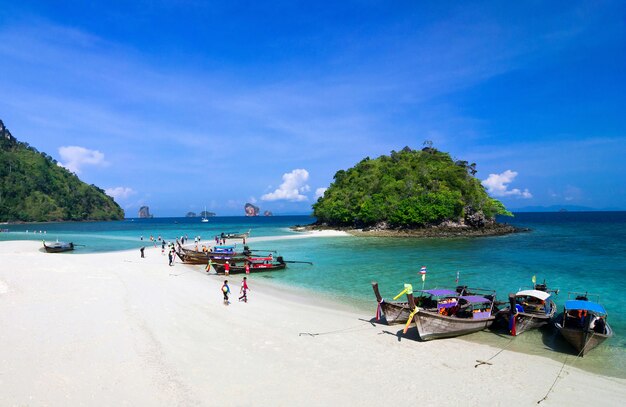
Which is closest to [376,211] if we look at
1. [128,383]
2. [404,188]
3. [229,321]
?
[404,188]

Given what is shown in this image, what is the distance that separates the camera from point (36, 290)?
21.5 metres

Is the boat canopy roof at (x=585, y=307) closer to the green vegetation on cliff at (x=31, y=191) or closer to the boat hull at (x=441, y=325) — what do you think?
the boat hull at (x=441, y=325)

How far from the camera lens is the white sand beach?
412 inches

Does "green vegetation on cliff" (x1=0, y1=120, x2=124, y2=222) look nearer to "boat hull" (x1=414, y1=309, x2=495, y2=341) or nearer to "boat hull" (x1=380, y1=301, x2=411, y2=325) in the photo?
"boat hull" (x1=380, y1=301, x2=411, y2=325)

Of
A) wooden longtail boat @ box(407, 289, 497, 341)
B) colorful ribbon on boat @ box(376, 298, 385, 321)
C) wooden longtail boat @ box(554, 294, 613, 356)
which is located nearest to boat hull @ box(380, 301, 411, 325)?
colorful ribbon on boat @ box(376, 298, 385, 321)

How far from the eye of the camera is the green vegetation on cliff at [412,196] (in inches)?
3039

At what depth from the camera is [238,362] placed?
12.7m

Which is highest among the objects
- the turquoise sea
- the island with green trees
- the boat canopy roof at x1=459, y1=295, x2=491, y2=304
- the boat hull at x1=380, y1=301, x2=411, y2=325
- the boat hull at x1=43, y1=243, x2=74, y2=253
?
the island with green trees

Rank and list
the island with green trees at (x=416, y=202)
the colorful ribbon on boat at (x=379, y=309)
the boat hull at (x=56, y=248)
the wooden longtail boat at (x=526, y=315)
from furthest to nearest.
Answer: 1. the island with green trees at (x=416, y=202)
2. the boat hull at (x=56, y=248)
3. the colorful ribbon on boat at (x=379, y=309)
4. the wooden longtail boat at (x=526, y=315)

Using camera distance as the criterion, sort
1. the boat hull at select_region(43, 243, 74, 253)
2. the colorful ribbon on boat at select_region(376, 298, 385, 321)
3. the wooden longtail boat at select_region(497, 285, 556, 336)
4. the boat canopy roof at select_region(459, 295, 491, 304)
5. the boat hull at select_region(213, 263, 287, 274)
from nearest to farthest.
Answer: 1. the wooden longtail boat at select_region(497, 285, 556, 336)
2. the colorful ribbon on boat at select_region(376, 298, 385, 321)
3. the boat canopy roof at select_region(459, 295, 491, 304)
4. the boat hull at select_region(213, 263, 287, 274)
5. the boat hull at select_region(43, 243, 74, 253)

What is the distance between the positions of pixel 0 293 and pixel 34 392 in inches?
560

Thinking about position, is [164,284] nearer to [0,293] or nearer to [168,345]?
[0,293]

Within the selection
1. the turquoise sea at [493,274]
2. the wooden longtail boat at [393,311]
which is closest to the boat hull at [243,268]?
the turquoise sea at [493,274]

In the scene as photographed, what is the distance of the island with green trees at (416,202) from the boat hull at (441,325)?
57.3 meters
